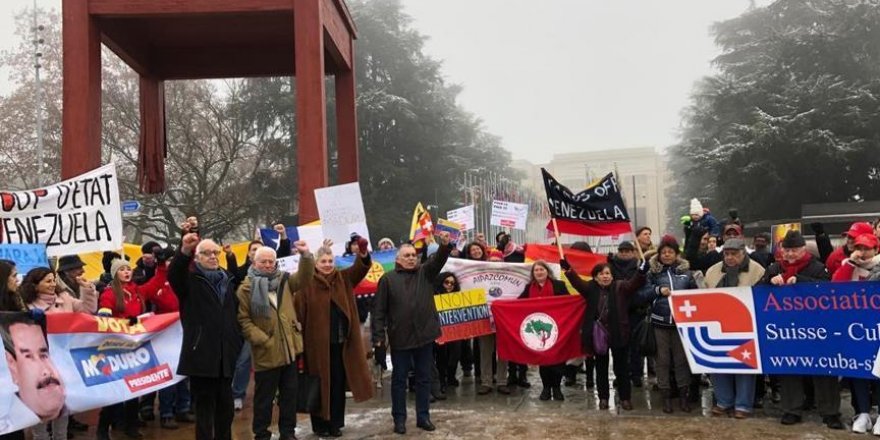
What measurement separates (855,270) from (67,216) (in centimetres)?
794

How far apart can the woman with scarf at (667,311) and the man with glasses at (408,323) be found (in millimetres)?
2391

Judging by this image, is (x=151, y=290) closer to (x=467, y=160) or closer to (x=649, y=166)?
(x=467, y=160)

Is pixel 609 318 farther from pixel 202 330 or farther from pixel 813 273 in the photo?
pixel 202 330

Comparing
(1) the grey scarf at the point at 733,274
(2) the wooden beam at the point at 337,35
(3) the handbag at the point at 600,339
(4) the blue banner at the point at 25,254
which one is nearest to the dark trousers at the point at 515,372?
(3) the handbag at the point at 600,339

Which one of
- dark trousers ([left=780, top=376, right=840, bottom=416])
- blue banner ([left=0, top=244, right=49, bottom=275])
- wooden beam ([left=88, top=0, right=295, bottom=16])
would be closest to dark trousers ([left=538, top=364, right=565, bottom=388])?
dark trousers ([left=780, top=376, right=840, bottom=416])

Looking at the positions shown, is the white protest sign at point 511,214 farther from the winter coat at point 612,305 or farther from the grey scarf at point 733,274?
the grey scarf at point 733,274

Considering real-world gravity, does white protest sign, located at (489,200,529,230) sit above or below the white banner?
above

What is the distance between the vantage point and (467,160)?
151 ft

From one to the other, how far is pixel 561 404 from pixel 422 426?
6.26ft

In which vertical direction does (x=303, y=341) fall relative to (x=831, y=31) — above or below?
below

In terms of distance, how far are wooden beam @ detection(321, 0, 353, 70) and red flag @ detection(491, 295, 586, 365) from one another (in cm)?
717

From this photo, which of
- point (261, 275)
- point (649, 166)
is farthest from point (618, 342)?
point (649, 166)

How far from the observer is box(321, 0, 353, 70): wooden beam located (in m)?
13.7

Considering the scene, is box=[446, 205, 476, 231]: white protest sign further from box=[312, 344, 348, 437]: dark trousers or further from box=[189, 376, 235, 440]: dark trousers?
box=[189, 376, 235, 440]: dark trousers
